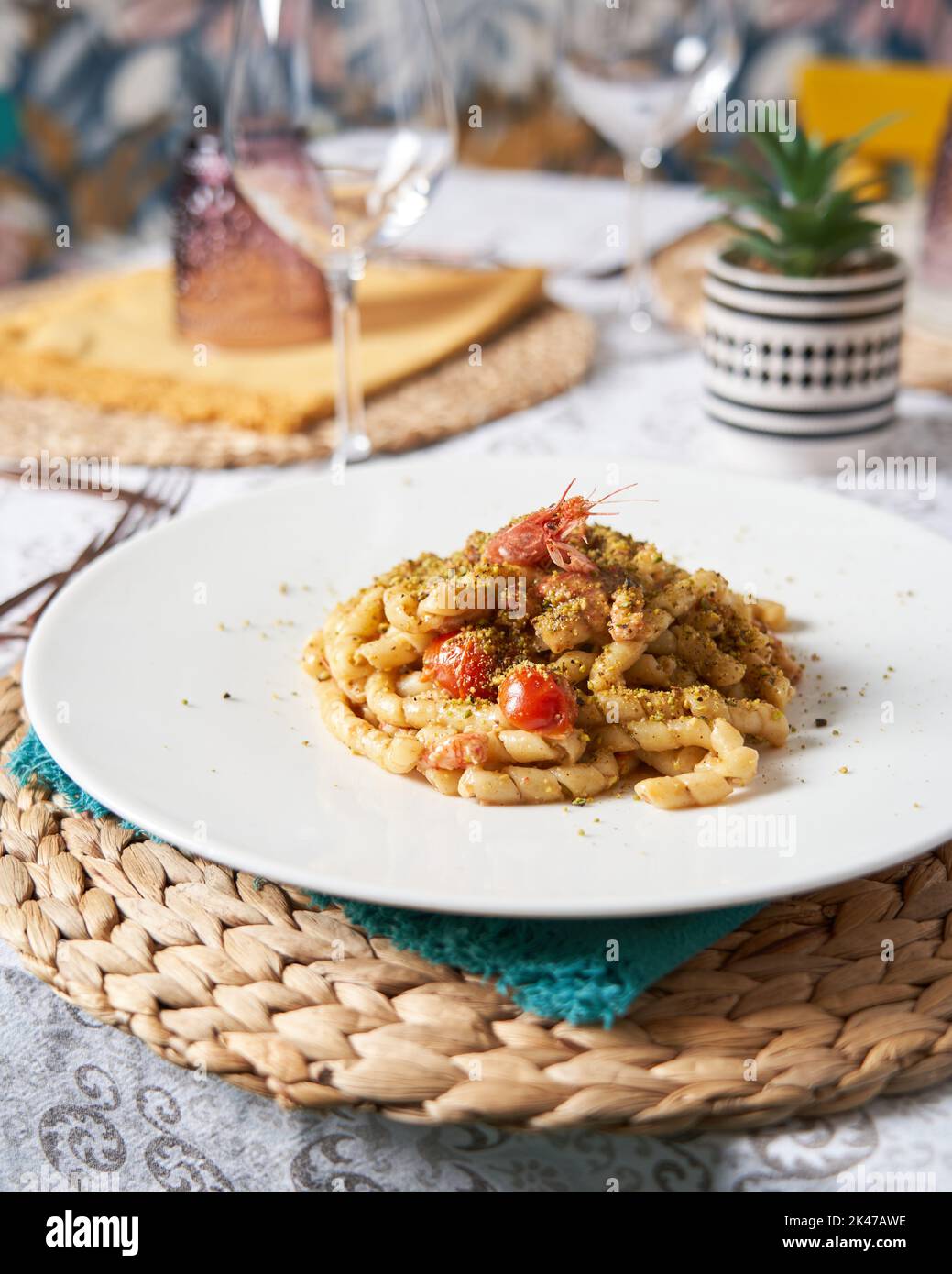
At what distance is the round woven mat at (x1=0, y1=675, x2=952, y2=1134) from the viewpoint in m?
0.93

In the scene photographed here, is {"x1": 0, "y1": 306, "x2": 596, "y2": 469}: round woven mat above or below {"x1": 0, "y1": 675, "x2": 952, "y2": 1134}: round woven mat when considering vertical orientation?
above

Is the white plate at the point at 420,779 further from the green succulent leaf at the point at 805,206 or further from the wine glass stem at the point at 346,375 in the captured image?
the green succulent leaf at the point at 805,206

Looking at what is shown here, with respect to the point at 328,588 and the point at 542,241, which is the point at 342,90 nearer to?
the point at 328,588

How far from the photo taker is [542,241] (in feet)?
9.73

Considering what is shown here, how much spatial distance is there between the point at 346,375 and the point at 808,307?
666 millimetres

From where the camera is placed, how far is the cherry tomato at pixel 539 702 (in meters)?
1.13

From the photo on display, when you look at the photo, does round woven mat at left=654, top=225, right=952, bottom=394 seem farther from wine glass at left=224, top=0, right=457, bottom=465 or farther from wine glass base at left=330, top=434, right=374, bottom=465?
wine glass base at left=330, top=434, right=374, bottom=465

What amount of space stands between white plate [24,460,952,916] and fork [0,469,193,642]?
0.66ft

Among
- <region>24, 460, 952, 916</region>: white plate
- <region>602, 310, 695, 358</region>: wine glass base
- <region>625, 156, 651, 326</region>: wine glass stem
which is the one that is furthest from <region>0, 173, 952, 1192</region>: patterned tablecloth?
<region>625, 156, 651, 326</region>: wine glass stem

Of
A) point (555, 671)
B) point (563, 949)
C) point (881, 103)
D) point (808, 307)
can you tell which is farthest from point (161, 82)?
point (563, 949)

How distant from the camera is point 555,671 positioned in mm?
1192

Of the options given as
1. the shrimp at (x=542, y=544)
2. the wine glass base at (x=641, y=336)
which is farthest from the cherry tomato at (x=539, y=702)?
the wine glass base at (x=641, y=336)

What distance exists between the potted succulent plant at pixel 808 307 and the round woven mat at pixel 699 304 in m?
0.14

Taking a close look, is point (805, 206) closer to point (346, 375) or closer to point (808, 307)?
point (808, 307)
